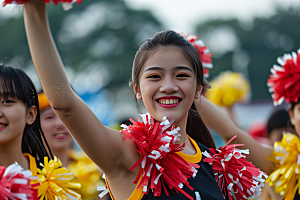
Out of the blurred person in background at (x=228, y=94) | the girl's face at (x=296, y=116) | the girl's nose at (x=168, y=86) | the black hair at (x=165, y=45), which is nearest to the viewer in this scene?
the girl's nose at (x=168, y=86)

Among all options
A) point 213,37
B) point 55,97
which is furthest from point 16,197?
point 213,37

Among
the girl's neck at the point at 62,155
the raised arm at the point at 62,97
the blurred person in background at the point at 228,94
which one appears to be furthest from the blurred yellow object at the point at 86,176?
the blurred person in background at the point at 228,94

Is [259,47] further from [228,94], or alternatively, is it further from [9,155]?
[9,155]

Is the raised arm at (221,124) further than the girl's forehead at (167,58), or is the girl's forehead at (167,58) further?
the raised arm at (221,124)

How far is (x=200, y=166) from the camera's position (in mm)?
2051

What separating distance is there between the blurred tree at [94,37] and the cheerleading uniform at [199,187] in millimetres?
25992

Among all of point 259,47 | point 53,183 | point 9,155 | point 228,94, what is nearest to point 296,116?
point 53,183

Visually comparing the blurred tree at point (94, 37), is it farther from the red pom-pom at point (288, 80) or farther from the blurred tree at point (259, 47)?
the red pom-pom at point (288, 80)

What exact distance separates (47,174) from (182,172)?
1.14m

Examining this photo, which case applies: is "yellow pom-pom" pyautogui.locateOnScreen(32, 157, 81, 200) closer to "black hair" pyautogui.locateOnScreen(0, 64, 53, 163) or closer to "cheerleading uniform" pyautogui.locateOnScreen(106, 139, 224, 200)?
"black hair" pyautogui.locateOnScreen(0, 64, 53, 163)

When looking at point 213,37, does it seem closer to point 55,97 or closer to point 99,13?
Result: point 99,13

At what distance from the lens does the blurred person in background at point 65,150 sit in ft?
11.6

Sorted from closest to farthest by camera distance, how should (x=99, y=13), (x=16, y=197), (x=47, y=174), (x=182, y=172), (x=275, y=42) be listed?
(x=16, y=197), (x=182, y=172), (x=47, y=174), (x=99, y=13), (x=275, y=42)

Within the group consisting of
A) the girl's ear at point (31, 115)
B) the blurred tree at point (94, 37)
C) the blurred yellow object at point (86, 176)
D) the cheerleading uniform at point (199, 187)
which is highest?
the blurred tree at point (94, 37)
